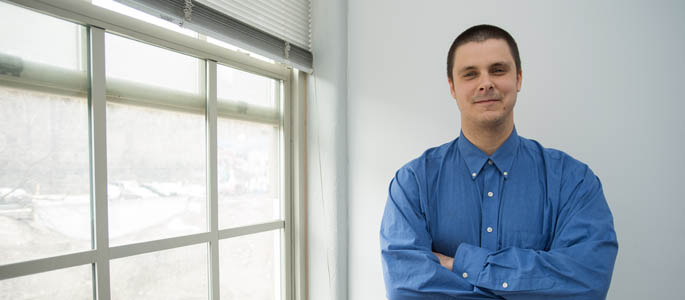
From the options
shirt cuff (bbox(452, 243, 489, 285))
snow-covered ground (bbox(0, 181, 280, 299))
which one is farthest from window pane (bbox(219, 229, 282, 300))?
shirt cuff (bbox(452, 243, 489, 285))

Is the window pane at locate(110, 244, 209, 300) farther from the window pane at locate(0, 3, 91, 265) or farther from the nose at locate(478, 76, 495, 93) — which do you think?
the nose at locate(478, 76, 495, 93)

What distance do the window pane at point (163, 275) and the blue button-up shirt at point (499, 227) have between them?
0.88 m

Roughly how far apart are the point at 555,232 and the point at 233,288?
144 cm

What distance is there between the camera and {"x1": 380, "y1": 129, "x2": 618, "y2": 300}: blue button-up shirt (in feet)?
3.44

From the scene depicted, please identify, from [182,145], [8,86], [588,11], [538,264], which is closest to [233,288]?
[182,145]

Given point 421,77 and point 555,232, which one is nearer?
point 555,232

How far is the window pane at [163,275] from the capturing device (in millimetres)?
1316

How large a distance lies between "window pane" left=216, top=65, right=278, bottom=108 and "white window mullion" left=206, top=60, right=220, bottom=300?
0.21 ft

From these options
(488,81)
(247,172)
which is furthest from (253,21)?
(488,81)

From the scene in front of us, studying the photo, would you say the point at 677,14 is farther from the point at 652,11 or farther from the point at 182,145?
the point at 182,145

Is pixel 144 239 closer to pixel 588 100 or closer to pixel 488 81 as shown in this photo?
pixel 488 81

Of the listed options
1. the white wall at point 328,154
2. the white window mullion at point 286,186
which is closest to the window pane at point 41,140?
the white window mullion at point 286,186

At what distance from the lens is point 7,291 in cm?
103

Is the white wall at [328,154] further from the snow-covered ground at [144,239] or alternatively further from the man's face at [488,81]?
the man's face at [488,81]
